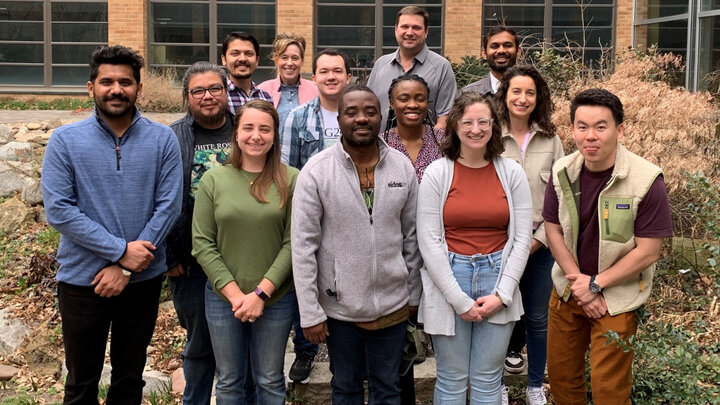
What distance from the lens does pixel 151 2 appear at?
707 inches

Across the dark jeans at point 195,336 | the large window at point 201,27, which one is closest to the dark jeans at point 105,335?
the dark jeans at point 195,336

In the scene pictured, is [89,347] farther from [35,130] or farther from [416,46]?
[35,130]

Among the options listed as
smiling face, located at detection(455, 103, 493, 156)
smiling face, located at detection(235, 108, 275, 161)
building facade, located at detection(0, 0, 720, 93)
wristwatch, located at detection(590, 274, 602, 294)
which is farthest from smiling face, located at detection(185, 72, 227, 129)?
building facade, located at detection(0, 0, 720, 93)

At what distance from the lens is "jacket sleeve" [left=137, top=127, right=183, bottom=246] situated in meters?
3.93

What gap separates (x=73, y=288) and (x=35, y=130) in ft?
29.5

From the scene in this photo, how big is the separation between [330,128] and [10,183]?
6155 millimetres

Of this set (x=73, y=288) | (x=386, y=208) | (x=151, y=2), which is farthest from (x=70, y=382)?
(x=151, y=2)

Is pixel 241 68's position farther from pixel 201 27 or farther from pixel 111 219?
pixel 201 27

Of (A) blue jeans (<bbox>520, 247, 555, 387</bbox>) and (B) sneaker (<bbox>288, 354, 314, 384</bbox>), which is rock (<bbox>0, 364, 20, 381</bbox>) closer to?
(B) sneaker (<bbox>288, 354, 314, 384</bbox>)

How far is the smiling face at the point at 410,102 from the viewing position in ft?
13.5

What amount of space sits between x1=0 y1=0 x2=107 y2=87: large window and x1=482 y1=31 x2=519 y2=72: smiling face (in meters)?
15.0

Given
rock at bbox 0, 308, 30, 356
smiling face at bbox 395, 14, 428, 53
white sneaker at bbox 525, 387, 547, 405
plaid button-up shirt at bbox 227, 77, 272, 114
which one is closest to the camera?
white sneaker at bbox 525, 387, 547, 405

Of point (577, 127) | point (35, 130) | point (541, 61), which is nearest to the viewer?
point (577, 127)

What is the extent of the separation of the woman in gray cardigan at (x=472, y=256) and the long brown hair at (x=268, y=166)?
73 cm
